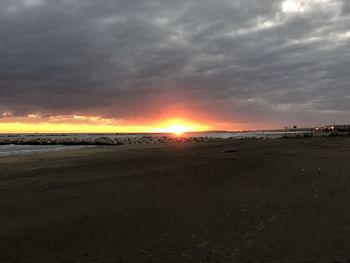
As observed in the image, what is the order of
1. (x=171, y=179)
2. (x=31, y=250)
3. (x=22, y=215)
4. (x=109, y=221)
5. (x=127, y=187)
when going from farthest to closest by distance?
(x=171, y=179), (x=127, y=187), (x=22, y=215), (x=109, y=221), (x=31, y=250)

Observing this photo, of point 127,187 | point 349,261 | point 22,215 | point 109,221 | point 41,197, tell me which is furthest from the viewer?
point 127,187

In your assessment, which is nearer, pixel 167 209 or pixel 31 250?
pixel 31 250

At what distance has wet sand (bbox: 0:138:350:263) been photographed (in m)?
6.90

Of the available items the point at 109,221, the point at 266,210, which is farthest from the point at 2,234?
the point at 266,210

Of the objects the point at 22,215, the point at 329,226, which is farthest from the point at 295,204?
the point at 22,215

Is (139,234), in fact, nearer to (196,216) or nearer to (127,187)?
(196,216)

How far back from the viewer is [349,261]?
618 centimetres

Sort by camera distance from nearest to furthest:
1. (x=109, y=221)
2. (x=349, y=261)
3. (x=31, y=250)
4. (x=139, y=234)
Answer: (x=349, y=261)
(x=31, y=250)
(x=139, y=234)
(x=109, y=221)

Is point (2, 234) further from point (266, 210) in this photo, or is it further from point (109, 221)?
point (266, 210)

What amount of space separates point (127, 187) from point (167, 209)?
3.99 m

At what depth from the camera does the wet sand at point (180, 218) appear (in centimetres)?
690

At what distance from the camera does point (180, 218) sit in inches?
365

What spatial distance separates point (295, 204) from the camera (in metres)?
10.4

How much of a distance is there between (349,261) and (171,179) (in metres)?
9.87
